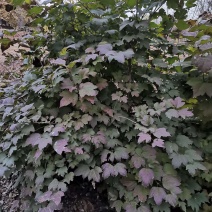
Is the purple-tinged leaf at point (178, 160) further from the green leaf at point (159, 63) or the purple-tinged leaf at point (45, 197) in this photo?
the purple-tinged leaf at point (45, 197)

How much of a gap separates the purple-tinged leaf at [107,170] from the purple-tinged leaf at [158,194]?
21 centimetres

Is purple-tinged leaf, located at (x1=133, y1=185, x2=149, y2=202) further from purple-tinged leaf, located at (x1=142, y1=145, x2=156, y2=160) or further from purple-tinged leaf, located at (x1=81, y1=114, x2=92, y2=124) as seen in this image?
purple-tinged leaf, located at (x1=81, y1=114, x2=92, y2=124)

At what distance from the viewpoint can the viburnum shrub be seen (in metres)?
1.22

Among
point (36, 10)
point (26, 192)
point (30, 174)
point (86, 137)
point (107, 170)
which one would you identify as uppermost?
point (36, 10)

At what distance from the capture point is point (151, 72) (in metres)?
1.43

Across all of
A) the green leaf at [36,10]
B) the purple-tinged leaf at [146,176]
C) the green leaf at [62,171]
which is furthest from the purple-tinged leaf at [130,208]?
the green leaf at [36,10]

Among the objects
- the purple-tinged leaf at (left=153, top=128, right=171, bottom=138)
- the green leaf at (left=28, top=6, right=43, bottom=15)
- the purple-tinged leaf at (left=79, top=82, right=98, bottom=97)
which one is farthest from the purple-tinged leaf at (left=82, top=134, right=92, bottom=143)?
the green leaf at (left=28, top=6, right=43, bottom=15)

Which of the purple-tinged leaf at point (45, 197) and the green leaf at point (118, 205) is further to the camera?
the green leaf at point (118, 205)

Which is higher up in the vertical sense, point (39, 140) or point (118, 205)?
point (39, 140)

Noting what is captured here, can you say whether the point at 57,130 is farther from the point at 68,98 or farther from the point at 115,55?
the point at 115,55

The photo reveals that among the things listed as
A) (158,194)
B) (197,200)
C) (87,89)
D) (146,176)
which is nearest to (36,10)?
(87,89)

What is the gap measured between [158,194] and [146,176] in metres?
0.11

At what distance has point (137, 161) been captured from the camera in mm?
1216

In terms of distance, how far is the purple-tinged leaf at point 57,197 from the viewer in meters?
Answer: 1.12
